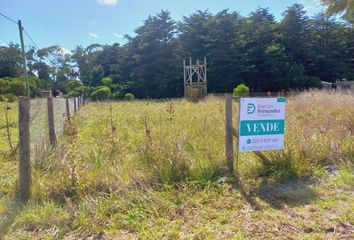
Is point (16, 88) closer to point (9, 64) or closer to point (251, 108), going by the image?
point (9, 64)

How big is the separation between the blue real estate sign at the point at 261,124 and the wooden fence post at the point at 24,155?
2.52m

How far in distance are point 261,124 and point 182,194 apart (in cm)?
146

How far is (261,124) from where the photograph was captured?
3857 millimetres

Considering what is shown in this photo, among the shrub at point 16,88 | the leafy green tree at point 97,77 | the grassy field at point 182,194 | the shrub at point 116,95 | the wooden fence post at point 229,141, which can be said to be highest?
the leafy green tree at point 97,77

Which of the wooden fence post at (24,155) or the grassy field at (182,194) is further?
the wooden fence post at (24,155)

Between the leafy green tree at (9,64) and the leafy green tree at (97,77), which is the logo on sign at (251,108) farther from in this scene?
the leafy green tree at (9,64)

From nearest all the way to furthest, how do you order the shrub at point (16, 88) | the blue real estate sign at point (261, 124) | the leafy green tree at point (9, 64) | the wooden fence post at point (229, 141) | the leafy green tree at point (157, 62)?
the blue real estate sign at point (261, 124) → the wooden fence post at point (229, 141) → the shrub at point (16, 88) → the leafy green tree at point (157, 62) → the leafy green tree at point (9, 64)

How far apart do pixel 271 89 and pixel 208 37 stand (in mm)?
11497

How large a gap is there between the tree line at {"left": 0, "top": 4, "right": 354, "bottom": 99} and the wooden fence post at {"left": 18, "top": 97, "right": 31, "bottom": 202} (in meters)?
37.4

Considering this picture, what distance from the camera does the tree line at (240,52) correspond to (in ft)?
128

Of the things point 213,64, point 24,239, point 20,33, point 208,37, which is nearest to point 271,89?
point 213,64

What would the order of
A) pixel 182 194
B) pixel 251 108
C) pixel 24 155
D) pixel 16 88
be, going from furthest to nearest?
pixel 16 88
pixel 251 108
pixel 182 194
pixel 24 155

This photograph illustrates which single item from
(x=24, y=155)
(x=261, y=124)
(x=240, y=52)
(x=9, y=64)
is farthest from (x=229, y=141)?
(x=9, y=64)

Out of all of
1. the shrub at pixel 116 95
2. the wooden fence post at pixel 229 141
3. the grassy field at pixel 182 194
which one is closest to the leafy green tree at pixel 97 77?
the shrub at pixel 116 95
